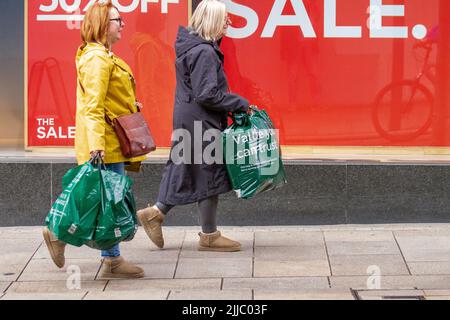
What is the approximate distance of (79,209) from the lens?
263 inches

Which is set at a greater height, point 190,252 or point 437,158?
point 437,158

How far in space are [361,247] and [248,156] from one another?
1205mm

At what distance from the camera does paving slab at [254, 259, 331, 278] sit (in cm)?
729

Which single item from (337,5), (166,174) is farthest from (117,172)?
(337,5)

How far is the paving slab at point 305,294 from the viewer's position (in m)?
6.39

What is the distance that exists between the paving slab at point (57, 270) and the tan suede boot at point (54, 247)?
14 cm

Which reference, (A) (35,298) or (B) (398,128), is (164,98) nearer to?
(B) (398,128)

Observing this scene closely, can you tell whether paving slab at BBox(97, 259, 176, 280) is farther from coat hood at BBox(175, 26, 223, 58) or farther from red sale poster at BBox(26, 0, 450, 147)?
red sale poster at BBox(26, 0, 450, 147)

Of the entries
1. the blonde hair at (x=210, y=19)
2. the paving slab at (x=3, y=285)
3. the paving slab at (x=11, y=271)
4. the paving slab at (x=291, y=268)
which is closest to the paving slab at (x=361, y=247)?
the paving slab at (x=291, y=268)

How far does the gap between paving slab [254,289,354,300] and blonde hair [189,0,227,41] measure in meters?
1.97

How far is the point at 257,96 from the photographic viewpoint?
905cm

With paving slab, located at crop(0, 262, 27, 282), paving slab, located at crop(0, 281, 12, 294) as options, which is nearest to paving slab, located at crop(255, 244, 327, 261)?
paving slab, located at crop(0, 262, 27, 282)
